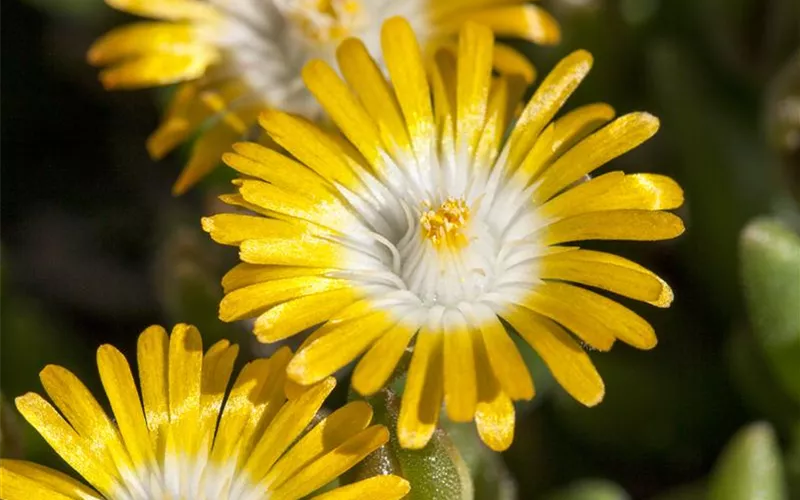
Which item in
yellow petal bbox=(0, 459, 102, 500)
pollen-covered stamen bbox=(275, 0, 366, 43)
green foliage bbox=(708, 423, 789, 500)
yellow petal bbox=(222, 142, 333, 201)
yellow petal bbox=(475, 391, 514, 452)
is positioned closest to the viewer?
Result: yellow petal bbox=(475, 391, 514, 452)

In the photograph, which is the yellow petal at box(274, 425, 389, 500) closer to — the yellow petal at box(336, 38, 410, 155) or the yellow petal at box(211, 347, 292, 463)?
the yellow petal at box(211, 347, 292, 463)

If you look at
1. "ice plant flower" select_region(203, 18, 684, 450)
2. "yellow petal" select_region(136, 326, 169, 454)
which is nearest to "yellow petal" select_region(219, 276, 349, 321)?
"ice plant flower" select_region(203, 18, 684, 450)

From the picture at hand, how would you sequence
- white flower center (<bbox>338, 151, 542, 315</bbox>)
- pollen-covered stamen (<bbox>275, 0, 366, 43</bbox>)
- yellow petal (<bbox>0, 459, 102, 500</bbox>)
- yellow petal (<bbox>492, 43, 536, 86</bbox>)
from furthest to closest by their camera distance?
pollen-covered stamen (<bbox>275, 0, 366, 43</bbox>) → yellow petal (<bbox>492, 43, 536, 86</bbox>) → white flower center (<bbox>338, 151, 542, 315</bbox>) → yellow petal (<bbox>0, 459, 102, 500</bbox>)

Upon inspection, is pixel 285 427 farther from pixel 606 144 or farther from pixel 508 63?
pixel 508 63

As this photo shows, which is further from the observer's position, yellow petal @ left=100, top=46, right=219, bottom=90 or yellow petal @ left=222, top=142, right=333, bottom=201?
yellow petal @ left=100, top=46, right=219, bottom=90

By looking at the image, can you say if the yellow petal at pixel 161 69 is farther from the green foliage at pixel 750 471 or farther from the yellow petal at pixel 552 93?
the green foliage at pixel 750 471

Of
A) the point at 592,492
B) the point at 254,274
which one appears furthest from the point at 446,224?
the point at 592,492

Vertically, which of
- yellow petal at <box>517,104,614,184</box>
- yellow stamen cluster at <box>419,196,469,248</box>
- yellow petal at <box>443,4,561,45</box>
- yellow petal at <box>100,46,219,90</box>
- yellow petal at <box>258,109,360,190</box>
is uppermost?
yellow petal at <box>100,46,219,90</box>
